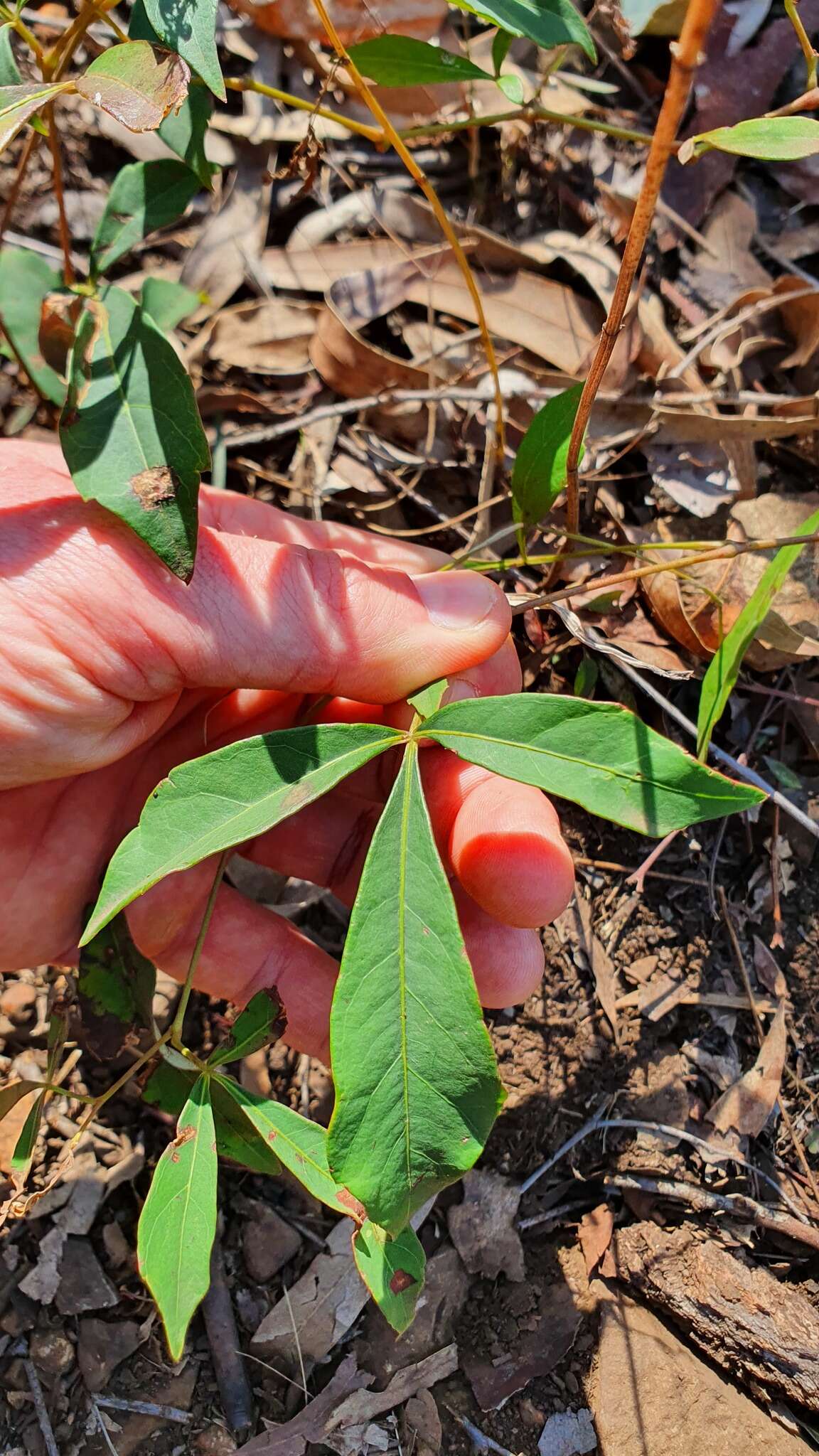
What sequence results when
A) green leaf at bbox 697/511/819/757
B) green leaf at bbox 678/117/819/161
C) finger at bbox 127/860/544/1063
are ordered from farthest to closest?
finger at bbox 127/860/544/1063, green leaf at bbox 697/511/819/757, green leaf at bbox 678/117/819/161

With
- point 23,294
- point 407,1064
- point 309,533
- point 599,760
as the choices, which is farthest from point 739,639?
point 23,294

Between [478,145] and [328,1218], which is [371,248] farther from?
[328,1218]

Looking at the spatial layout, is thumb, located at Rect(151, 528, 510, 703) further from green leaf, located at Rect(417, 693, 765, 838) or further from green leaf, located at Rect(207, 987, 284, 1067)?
green leaf, located at Rect(207, 987, 284, 1067)

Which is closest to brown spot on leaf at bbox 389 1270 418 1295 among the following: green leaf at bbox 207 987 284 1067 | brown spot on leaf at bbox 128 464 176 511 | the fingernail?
green leaf at bbox 207 987 284 1067

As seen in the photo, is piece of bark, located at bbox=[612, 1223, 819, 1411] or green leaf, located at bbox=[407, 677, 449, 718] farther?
piece of bark, located at bbox=[612, 1223, 819, 1411]

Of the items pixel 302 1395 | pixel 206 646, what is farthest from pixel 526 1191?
pixel 206 646

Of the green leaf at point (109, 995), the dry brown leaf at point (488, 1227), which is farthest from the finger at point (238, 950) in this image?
the dry brown leaf at point (488, 1227)

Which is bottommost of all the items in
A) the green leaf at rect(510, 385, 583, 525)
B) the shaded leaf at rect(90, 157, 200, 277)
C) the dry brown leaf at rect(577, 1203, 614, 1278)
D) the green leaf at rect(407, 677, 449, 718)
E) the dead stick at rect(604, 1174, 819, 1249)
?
the dry brown leaf at rect(577, 1203, 614, 1278)

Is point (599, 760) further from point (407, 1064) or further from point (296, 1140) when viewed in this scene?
point (296, 1140)
